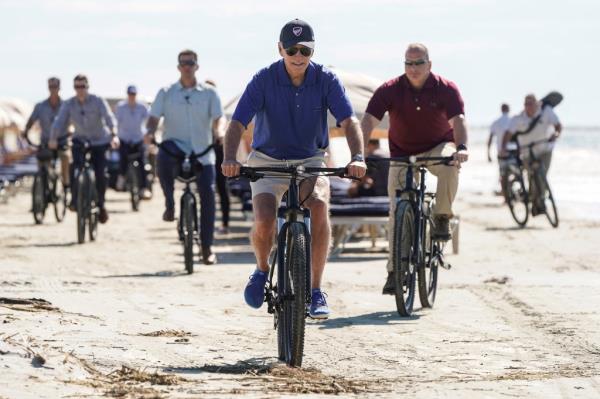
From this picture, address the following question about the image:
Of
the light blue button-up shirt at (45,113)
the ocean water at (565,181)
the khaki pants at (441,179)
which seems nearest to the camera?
the khaki pants at (441,179)

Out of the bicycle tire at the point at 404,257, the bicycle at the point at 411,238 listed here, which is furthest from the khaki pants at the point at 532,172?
the bicycle tire at the point at 404,257

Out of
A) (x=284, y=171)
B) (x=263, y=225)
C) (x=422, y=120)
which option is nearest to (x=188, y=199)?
(x=422, y=120)

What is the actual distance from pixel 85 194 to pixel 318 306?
981 cm

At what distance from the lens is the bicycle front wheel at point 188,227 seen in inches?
582

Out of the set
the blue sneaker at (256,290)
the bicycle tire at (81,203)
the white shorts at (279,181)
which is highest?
the white shorts at (279,181)

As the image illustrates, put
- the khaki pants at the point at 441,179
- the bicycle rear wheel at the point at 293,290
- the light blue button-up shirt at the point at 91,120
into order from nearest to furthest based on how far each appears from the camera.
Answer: the bicycle rear wheel at the point at 293,290 < the khaki pants at the point at 441,179 < the light blue button-up shirt at the point at 91,120

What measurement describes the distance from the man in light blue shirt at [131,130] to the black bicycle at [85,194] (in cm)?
839

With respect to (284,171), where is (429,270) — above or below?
below

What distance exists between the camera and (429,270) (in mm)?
12133

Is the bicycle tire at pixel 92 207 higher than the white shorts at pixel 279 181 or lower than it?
lower

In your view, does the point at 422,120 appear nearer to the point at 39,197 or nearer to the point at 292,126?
the point at 292,126

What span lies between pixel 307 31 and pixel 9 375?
2611 millimetres

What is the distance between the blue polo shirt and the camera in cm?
900

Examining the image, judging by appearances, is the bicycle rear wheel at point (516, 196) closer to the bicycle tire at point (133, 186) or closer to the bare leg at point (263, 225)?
the bicycle tire at point (133, 186)
